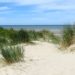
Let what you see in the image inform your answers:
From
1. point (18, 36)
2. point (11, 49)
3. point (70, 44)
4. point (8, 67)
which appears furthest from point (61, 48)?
point (8, 67)

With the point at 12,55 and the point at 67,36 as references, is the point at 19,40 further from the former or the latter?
the point at 12,55

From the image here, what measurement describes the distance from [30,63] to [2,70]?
1216 millimetres

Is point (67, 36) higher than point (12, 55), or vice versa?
point (67, 36)

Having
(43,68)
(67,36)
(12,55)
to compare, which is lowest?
(43,68)

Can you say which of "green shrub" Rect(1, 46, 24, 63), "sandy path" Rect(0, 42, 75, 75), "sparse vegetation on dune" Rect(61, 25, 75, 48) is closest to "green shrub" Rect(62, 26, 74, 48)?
"sparse vegetation on dune" Rect(61, 25, 75, 48)

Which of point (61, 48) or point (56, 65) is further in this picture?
point (61, 48)

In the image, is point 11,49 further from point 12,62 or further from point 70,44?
point 70,44

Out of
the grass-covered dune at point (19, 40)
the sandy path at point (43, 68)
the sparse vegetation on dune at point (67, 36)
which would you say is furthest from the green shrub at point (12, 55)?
the sparse vegetation on dune at point (67, 36)

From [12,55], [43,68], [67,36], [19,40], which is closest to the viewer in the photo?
[43,68]

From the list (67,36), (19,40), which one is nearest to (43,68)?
(67,36)

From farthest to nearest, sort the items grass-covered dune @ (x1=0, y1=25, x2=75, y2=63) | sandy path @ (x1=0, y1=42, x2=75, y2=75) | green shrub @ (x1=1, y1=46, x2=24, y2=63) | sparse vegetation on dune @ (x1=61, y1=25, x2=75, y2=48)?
sparse vegetation on dune @ (x1=61, y1=25, x2=75, y2=48) → grass-covered dune @ (x1=0, y1=25, x2=75, y2=63) → green shrub @ (x1=1, y1=46, x2=24, y2=63) → sandy path @ (x1=0, y1=42, x2=75, y2=75)

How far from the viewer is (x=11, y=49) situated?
1090 centimetres

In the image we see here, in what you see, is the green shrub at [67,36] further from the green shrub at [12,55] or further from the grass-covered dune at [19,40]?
the green shrub at [12,55]

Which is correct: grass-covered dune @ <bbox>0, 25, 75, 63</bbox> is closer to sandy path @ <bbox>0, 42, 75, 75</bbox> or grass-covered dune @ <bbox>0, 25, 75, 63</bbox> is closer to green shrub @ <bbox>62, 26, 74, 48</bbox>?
green shrub @ <bbox>62, 26, 74, 48</bbox>
